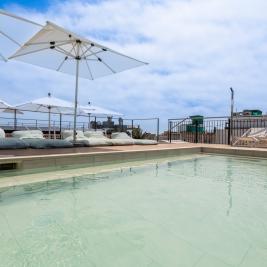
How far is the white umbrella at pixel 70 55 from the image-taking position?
18.6ft

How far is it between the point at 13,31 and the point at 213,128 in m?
8.06

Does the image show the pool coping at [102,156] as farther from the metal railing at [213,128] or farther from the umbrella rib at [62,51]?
the umbrella rib at [62,51]

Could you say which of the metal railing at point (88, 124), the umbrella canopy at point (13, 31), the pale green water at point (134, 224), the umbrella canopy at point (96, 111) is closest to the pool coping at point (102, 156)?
the pale green water at point (134, 224)

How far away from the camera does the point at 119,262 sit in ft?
5.74

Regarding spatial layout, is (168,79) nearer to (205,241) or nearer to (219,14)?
(219,14)

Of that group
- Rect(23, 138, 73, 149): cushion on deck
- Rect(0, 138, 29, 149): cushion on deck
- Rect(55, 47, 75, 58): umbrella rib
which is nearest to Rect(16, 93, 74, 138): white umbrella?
Rect(55, 47, 75, 58): umbrella rib

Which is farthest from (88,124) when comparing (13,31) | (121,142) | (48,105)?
(13,31)

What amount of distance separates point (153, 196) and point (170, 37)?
694cm

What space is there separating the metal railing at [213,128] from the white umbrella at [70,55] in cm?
459

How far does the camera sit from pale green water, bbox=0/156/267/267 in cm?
182

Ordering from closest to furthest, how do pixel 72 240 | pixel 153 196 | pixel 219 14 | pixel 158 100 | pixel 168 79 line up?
pixel 72 240
pixel 153 196
pixel 219 14
pixel 168 79
pixel 158 100

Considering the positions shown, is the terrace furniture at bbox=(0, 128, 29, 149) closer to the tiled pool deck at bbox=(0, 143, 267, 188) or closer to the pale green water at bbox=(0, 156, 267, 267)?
the tiled pool deck at bbox=(0, 143, 267, 188)

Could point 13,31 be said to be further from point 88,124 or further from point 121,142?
point 88,124

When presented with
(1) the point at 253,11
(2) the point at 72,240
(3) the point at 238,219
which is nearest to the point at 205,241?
(3) the point at 238,219
